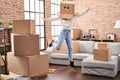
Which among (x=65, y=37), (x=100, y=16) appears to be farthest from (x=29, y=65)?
(x=100, y=16)

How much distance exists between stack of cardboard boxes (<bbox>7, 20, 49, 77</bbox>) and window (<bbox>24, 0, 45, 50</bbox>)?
175cm

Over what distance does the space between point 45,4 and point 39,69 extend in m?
3.31

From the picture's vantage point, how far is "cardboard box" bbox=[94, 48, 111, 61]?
16.5 feet

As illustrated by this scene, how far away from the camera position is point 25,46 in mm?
4555

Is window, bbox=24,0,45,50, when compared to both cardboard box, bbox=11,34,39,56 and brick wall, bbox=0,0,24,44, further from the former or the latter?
cardboard box, bbox=11,34,39,56

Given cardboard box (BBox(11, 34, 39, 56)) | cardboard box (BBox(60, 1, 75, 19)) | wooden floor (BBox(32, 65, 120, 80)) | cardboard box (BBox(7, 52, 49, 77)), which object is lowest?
wooden floor (BBox(32, 65, 120, 80))

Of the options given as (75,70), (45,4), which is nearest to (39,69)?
(75,70)

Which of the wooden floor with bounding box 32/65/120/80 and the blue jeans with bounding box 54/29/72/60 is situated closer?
the wooden floor with bounding box 32/65/120/80

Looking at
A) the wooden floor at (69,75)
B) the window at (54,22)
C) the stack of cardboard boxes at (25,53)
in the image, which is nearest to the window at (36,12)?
the window at (54,22)

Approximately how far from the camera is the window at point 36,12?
659 cm

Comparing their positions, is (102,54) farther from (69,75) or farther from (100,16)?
(100,16)

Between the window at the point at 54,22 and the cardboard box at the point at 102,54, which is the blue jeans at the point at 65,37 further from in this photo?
the window at the point at 54,22

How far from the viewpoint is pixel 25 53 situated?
4582mm

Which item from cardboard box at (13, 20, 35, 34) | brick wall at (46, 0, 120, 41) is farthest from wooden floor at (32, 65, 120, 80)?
brick wall at (46, 0, 120, 41)
